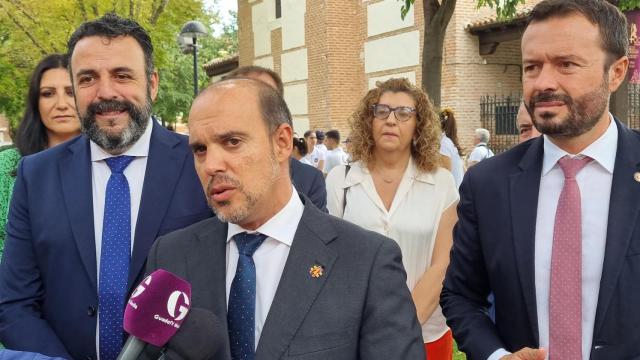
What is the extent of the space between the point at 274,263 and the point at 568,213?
1.08 metres

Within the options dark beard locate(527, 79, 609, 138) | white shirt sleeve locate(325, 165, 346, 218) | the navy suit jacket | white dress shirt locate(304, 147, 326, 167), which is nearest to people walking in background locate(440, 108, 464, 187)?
white shirt sleeve locate(325, 165, 346, 218)

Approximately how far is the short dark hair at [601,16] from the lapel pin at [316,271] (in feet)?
4.02

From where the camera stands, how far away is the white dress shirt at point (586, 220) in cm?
235

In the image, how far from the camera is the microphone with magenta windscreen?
5.28 feet

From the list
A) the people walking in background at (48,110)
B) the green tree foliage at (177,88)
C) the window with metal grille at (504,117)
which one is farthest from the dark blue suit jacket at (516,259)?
the green tree foliage at (177,88)

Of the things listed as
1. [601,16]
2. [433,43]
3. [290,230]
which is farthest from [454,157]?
[290,230]

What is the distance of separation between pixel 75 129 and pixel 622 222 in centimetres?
307

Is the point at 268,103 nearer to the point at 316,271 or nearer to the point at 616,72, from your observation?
the point at 316,271

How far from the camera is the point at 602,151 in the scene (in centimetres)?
243

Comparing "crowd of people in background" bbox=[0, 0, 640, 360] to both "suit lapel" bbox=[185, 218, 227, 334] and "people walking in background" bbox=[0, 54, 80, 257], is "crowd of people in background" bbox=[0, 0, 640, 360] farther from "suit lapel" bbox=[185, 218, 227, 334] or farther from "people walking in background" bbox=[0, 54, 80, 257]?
"people walking in background" bbox=[0, 54, 80, 257]

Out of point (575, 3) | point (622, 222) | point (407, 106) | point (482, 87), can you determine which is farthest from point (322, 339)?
point (482, 87)

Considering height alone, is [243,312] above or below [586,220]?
below

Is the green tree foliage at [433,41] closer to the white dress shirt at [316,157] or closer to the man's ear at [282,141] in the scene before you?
the man's ear at [282,141]

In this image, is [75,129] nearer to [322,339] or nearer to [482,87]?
[322,339]
